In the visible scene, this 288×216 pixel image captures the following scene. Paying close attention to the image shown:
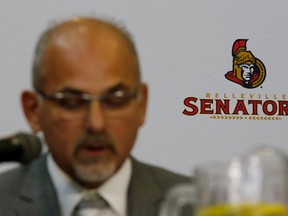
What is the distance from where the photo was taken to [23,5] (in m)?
1.37

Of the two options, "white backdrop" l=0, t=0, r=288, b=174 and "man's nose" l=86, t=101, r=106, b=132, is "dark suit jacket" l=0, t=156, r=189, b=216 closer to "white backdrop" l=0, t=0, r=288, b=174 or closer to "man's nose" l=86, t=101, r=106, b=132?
"man's nose" l=86, t=101, r=106, b=132

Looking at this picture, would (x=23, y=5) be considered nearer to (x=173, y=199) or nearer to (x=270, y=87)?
(x=270, y=87)

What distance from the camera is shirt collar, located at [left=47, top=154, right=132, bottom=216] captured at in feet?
2.75

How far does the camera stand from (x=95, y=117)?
81 cm

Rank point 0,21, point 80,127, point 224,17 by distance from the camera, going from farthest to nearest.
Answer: point 224,17 < point 0,21 < point 80,127

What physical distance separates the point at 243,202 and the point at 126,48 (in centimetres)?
30

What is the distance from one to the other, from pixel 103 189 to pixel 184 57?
619 millimetres

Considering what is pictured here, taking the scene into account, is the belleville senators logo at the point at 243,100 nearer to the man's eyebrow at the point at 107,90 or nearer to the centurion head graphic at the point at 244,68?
the centurion head graphic at the point at 244,68

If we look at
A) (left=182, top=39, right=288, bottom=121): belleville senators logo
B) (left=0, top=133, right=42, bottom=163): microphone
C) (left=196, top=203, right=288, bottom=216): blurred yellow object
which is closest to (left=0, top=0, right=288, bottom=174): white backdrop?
(left=182, top=39, right=288, bottom=121): belleville senators logo

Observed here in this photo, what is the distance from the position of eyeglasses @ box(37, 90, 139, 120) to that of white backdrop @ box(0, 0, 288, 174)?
46 cm

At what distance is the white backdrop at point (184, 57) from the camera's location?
4.41 feet

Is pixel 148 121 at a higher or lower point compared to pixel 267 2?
lower

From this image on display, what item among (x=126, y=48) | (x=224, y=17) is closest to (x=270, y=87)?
(x=224, y=17)


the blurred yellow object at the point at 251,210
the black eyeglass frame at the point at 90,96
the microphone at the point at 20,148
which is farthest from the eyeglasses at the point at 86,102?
the blurred yellow object at the point at 251,210
